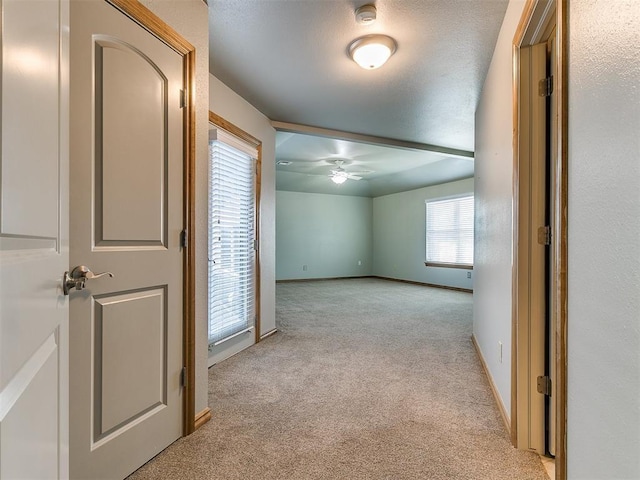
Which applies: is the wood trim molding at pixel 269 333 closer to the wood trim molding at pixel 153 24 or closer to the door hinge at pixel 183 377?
the door hinge at pixel 183 377

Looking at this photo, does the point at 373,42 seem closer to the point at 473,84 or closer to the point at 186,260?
the point at 473,84

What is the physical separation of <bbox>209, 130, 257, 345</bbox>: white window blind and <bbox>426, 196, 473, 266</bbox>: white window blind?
5.12 meters

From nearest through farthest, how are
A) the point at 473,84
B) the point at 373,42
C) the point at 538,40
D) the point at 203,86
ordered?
the point at 538,40
the point at 203,86
the point at 373,42
the point at 473,84

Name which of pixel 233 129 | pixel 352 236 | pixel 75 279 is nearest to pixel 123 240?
pixel 75 279

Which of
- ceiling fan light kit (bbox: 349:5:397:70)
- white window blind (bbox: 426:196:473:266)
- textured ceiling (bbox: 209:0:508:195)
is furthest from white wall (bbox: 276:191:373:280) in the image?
ceiling fan light kit (bbox: 349:5:397:70)

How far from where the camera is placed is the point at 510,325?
72.5 inches

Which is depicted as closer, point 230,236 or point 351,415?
point 351,415

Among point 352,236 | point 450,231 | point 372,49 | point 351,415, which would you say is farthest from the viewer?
point 352,236

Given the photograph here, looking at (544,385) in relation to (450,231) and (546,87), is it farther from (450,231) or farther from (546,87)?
(450,231)

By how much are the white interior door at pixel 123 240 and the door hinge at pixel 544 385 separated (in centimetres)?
177

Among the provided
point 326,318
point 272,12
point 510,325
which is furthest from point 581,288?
point 326,318

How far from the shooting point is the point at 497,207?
223cm

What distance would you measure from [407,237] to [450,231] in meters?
1.32

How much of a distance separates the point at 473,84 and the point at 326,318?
3141mm
